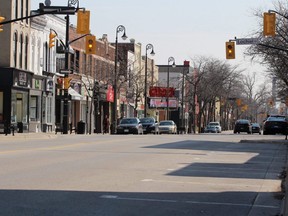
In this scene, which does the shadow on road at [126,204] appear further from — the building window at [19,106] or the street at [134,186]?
the building window at [19,106]

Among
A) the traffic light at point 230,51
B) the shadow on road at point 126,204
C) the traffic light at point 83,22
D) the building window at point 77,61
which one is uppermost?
the building window at point 77,61

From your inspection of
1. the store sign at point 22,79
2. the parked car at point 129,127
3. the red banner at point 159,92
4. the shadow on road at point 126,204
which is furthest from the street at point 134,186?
the red banner at point 159,92

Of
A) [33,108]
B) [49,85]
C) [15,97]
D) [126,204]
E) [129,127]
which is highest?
[49,85]

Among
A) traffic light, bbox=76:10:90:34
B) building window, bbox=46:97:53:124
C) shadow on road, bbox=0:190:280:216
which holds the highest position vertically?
traffic light, bbox=76:10:90:34

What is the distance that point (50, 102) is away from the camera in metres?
51.0

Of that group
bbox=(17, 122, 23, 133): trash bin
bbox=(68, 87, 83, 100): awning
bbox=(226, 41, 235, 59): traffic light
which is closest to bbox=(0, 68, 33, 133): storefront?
bbox=(17, 122, 23, 133): trash bin

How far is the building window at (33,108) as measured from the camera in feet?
155

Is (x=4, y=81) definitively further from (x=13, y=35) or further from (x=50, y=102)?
(x=50, y=102)

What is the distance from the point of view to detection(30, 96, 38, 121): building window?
47.3 m

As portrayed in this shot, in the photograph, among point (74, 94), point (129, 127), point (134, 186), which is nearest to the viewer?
point (134, 186)

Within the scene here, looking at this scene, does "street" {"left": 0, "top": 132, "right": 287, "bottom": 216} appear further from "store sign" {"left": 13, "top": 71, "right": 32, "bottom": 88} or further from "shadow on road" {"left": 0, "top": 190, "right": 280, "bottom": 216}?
"store sign" {"left": 13, "top": 71, "right": 32, "bottom": 88}

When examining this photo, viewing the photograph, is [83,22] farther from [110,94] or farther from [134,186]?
[110,94]

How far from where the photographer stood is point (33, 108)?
47688 millimetres

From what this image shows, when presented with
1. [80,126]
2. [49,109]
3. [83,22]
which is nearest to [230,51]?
[83,22]
